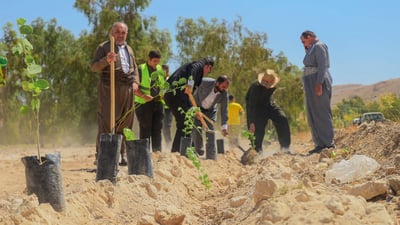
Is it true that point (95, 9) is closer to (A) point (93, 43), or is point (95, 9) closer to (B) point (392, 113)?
(A) point (93, 43)

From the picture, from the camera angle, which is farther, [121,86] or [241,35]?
[241,35]

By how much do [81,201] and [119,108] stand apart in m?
2.43

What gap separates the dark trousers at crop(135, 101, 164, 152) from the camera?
6906 mm

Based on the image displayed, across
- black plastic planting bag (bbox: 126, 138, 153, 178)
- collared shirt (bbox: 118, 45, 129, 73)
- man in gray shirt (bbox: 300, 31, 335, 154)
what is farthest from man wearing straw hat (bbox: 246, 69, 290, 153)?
black plastic planting bag (bbox: 126, 138, 153, 178)

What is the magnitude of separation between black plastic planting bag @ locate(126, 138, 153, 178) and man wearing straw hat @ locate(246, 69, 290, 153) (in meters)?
4.10

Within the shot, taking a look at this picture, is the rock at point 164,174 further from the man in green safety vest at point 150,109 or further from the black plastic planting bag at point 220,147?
the black plastic planting bag at point 220,147

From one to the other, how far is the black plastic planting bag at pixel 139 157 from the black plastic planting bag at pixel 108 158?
0.34m

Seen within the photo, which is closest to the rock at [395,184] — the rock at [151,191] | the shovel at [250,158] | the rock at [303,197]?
the rock at [303,197]

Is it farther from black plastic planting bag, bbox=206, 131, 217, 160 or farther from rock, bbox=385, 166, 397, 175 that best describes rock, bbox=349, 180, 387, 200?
black plastic planting bag, bbox=206, 131, 217, 160

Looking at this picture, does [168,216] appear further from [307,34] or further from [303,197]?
[307,34]

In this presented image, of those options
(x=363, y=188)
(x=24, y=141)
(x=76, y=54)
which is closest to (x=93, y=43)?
(x=76, y=54)

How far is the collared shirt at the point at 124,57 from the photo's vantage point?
587 centimetres

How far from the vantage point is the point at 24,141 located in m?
23.2

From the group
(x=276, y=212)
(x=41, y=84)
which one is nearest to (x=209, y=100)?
(x=41, y=84)
